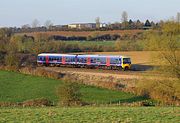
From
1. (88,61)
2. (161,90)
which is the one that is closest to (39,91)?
(161,90)

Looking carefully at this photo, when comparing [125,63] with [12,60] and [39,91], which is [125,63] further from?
[12,60]

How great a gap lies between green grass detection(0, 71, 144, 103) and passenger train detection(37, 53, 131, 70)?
8.75 m

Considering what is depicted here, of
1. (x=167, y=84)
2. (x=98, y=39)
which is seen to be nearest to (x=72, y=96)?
(x=167, y=84)

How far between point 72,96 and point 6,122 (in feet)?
55.7

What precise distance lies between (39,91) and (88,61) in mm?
15331

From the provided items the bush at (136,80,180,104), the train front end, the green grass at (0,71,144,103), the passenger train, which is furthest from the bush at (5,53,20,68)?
the bush at (136,80,180,104)

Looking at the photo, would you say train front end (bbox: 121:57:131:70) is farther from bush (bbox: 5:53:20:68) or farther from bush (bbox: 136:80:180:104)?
bush (bbox: 5:53:20:68)

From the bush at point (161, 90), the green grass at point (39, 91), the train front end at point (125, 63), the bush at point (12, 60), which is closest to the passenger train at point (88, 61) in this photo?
the train front end at point (125, 63)

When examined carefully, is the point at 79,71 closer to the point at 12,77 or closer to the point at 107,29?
the point at 12,77

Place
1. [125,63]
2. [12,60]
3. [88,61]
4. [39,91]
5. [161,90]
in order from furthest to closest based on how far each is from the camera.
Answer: [12,60] → [88,61] → [125,63] → [39,91] → [161,90]

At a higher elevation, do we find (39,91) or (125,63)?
(125,63)

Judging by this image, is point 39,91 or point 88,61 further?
point 88,61

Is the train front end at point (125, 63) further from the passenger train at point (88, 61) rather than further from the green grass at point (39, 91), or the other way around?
the green grass at point (39, 91)

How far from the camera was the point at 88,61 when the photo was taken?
2126 inches
